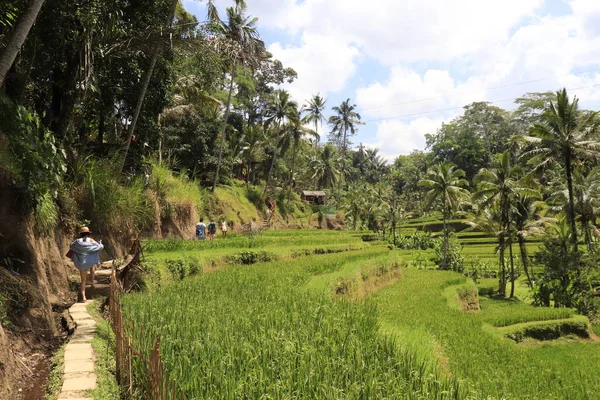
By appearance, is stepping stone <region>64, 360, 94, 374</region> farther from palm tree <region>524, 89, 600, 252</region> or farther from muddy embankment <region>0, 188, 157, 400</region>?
palm tree <region>524, 89, 600, 252</region>

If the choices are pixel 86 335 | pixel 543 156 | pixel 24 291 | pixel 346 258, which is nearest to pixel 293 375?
pixel 86 335

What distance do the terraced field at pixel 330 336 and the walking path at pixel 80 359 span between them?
0.57m

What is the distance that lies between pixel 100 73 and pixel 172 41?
2.39 m

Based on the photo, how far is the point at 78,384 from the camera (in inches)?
168

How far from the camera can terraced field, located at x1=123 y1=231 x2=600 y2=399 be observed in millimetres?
4555

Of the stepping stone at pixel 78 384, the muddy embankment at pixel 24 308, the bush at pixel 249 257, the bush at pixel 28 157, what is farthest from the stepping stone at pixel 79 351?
the bush at pixel 249 257

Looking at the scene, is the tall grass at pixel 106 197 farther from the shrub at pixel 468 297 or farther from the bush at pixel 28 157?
the shrub at pixel 468 297

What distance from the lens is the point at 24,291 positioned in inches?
219

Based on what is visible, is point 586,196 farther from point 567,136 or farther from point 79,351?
point 79,351

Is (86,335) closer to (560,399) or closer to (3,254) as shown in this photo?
(3,254)

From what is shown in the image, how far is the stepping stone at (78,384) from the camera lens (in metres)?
4.16

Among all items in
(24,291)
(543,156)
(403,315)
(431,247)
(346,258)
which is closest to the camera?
(24,291)

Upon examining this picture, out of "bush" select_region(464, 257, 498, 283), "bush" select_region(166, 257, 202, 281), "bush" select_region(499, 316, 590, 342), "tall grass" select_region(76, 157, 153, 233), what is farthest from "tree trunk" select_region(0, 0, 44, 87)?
"bush" select_region(464, 257, 498, 283)

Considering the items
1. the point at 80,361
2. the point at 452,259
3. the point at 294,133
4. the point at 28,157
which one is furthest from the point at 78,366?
the point at 294,133
